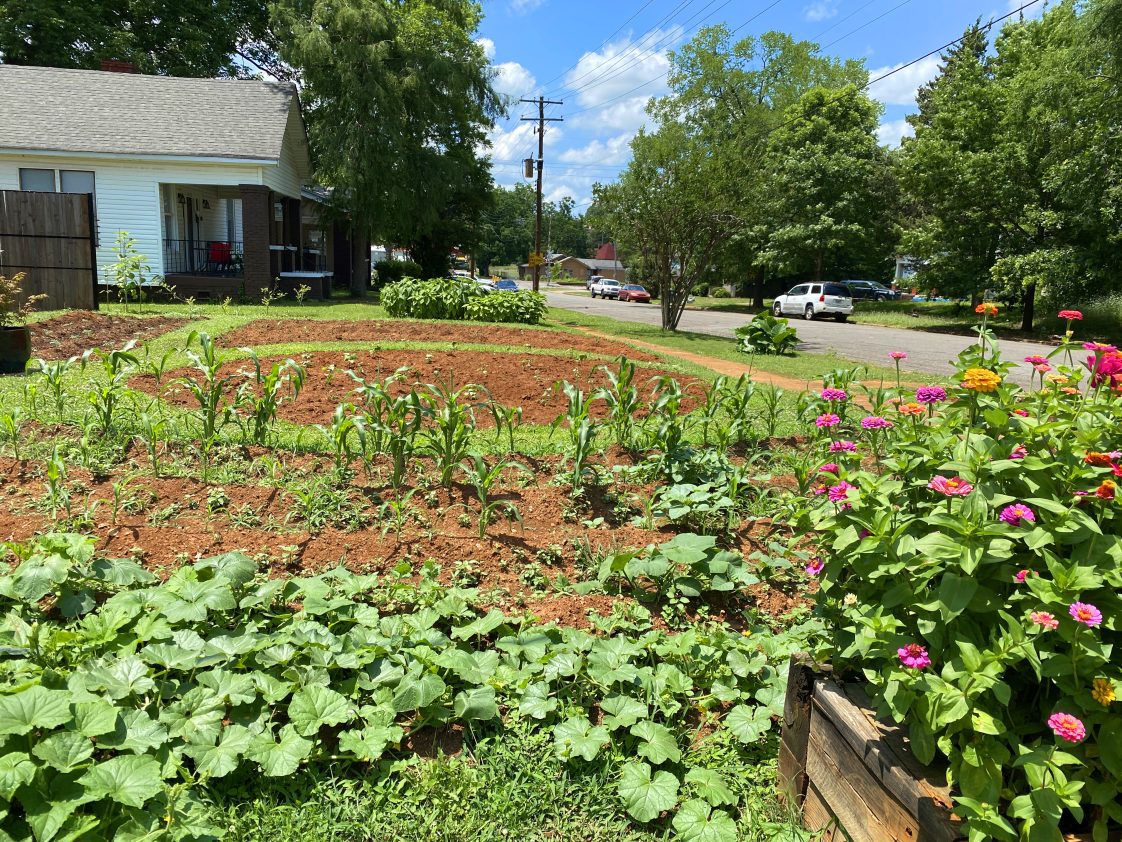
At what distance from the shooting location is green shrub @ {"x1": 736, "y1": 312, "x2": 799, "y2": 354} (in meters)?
14.9

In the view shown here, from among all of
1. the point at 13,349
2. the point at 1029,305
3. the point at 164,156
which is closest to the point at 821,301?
the point at 1029,305

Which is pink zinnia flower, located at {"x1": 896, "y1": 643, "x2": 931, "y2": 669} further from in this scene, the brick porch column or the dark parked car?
the dark parked car

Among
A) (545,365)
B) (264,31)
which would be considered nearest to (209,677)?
(545,365)

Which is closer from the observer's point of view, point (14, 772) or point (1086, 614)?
point (1086, 614)

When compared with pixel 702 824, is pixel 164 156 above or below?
above

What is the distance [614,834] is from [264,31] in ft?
123

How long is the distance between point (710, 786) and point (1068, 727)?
3.52ft

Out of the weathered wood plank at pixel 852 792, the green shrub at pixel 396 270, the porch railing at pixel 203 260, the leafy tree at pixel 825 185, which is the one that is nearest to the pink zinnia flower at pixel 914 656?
the weathered wood plank at pixel 852 792

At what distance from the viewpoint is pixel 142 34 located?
99.1 feet

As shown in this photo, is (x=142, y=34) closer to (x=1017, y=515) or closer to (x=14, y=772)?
(x=14, y=772)

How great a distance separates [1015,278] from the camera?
24844mm

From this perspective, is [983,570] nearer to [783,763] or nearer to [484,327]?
[783,763]

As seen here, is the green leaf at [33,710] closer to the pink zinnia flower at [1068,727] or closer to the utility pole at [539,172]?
the pink zinnia flower at [1068,727]

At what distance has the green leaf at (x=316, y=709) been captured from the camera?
91.8 inches
